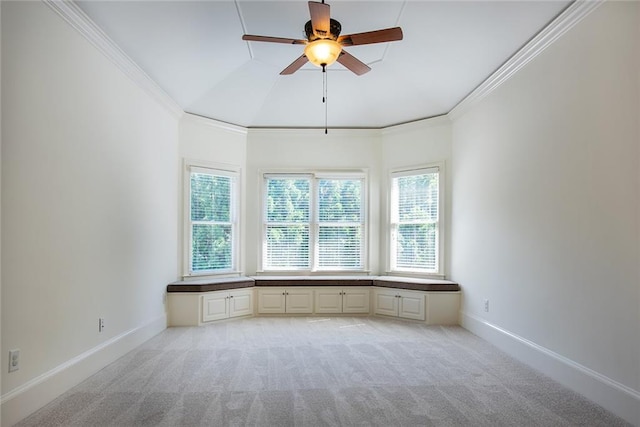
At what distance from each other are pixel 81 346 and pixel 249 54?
11.2 ft

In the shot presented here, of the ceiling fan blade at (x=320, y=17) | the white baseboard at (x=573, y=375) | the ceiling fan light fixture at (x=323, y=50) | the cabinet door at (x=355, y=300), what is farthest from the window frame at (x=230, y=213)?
the white baseboard at (x=573, y=375)

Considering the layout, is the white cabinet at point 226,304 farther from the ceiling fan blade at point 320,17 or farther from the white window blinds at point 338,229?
the ceiling fan blade at point 320,17

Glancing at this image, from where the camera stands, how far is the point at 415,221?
603 cm

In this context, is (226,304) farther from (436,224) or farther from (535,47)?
(535,47)

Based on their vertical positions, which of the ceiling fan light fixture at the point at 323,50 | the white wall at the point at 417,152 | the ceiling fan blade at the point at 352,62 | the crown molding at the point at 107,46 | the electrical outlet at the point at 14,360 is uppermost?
the crown molding at the point at 107,46

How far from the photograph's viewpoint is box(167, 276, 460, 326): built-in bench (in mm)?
5289

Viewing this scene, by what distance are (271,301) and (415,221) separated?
247 centimetres

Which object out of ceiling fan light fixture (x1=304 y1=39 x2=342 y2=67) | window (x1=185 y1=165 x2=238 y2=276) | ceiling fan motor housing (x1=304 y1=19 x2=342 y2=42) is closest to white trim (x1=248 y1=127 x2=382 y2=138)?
window (x1=185 y1=165 x2=238 y2=276)

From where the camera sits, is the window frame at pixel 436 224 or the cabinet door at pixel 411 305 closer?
the cabinet door at pixel 411 305

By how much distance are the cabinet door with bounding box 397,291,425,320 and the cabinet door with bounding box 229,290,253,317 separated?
85.6 inches

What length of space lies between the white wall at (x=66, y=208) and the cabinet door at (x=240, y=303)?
1224mm

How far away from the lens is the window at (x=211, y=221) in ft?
18.7

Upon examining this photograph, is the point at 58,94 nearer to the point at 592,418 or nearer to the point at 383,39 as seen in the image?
the point at 383,39

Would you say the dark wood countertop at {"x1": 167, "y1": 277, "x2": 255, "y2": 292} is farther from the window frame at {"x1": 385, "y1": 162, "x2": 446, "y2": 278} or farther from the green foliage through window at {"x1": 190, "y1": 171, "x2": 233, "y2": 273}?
the window frame at {"x1": 385, "y1": 162, "x2": 446, "y2": 278}
